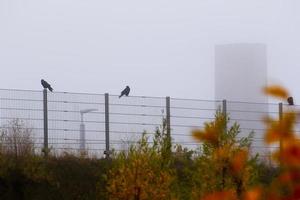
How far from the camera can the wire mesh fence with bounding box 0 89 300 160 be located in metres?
11.1

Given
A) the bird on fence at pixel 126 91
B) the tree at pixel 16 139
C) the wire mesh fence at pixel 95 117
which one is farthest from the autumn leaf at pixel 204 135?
the bird on fence at pixel 126 91

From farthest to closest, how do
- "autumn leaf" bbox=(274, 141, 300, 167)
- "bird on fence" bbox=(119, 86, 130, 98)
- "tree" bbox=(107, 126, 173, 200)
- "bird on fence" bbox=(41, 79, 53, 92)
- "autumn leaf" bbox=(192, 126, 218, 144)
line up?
"bird on fence" bbox=(119, 86, 130, 98) < "bird on fence" bbox=(41, 79, 53, 92) < "tree" bbox=(107, 126, 173, 200) < "autumn leaf" bbox=(192, 126, 218, 144) < "autumn leaf" bbox=(274, 141, 300, 167)

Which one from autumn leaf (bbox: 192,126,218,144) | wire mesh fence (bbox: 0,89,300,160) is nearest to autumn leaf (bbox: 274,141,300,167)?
autumn leaf (bbox: 192,126,218,144)

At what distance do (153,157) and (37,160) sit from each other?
2.51 metres

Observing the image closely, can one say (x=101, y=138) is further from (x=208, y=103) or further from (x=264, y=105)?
(x=264, y=105)

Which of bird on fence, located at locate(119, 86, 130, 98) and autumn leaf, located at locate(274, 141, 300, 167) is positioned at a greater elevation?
bird on fence, located at locate(119, 86, 130, 98)

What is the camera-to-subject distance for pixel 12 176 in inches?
436

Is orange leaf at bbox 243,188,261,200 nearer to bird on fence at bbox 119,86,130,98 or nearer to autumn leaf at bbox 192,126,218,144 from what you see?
autumn leaf at bbox 192,126,218,144

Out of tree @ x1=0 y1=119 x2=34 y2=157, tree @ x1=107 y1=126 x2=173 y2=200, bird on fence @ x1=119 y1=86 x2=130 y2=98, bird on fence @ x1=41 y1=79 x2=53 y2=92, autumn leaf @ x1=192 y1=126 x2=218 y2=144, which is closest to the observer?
autumn leaf @ x1=192 y1=126 x2=218 y2=144

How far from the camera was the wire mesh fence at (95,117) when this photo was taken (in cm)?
1109

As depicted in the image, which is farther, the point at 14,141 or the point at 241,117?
the point at 241,117

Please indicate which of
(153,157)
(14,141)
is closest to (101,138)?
(14,141)

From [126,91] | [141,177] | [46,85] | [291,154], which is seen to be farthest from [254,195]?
[126,91]

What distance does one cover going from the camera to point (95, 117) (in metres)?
11.4
